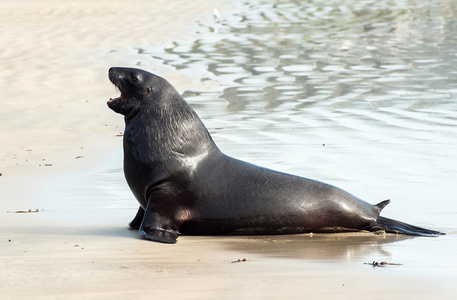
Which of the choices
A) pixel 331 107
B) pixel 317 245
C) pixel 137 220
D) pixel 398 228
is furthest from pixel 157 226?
pixel 331 107

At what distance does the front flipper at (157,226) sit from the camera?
577cm

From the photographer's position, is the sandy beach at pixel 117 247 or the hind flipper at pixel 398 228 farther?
the hind flipper at pixel 398 228

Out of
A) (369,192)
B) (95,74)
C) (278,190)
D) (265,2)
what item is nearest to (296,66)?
(95,74)

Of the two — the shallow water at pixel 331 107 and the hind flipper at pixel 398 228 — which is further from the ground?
the hind flipper at pixel 398 228

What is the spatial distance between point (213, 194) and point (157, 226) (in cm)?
47

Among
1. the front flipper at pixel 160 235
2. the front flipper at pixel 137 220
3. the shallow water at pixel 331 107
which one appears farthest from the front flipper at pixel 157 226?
the shallow water at pixel 331 107

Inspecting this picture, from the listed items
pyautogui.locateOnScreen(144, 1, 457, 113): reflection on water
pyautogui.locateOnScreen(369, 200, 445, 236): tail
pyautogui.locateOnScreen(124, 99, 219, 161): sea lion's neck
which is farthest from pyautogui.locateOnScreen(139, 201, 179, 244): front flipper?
→ pyautogui.locateOnScreen(144, 1, 457, 113): reflection on water

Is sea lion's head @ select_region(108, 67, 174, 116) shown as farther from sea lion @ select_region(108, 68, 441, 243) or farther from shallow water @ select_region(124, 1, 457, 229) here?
shallow water @ select_region(124, 1, 457, 229)

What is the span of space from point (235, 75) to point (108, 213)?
387 inches

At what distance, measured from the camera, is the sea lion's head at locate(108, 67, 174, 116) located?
254 inches

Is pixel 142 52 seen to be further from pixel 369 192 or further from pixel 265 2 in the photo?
pixel 265 2

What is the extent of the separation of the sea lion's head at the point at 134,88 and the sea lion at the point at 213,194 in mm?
138

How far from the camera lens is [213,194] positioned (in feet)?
20.0

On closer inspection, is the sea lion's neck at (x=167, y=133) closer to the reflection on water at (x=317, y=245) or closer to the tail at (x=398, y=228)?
the reflection on water at (x=317, y=245)
